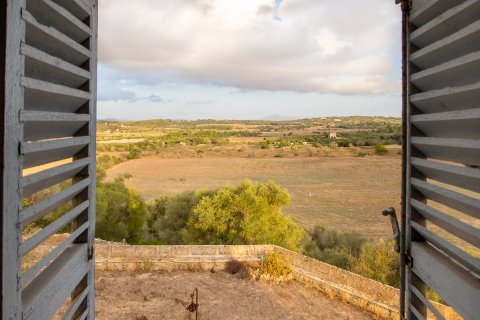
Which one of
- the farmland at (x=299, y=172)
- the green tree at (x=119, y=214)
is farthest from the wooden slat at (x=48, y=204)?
the farmland at (x=299, y=172)

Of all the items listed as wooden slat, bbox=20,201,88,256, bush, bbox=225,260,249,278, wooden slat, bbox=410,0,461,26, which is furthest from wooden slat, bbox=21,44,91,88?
bush, bbox=225,260,249,278

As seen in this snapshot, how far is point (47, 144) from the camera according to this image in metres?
1.29

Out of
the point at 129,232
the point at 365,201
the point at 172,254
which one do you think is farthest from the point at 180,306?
the point at 365,201

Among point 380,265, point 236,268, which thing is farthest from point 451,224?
point 380,265

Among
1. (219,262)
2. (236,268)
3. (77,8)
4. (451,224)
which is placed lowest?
(236,268)

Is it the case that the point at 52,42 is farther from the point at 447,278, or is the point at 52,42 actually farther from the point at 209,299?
the point at 209,299

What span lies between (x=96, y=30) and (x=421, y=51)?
5.70 feet

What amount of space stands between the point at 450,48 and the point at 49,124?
5.78 feet

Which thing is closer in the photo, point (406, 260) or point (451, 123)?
point (451, 123)

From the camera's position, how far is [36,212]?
123cm

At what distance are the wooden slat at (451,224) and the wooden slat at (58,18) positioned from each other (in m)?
1.86

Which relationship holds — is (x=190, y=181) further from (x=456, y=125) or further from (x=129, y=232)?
(x=456, y=125)

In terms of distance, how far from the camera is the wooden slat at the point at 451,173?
1.34 m

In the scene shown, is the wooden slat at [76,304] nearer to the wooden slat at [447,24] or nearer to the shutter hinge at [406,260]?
the shutter hinge at [406,260]
